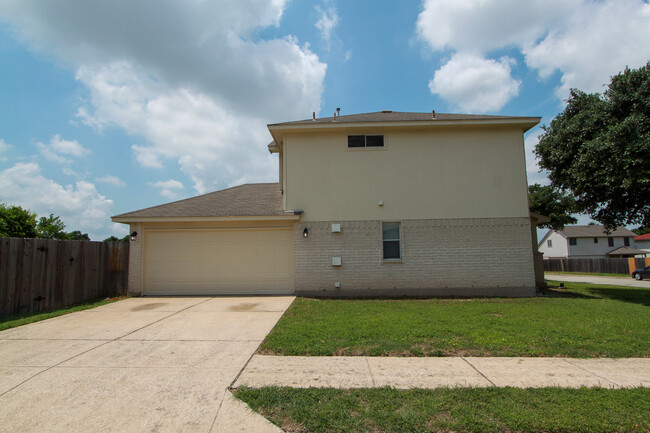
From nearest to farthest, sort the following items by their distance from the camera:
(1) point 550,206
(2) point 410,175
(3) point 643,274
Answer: (2) point 410,175, (3) point 643,274, (1) point 550,206

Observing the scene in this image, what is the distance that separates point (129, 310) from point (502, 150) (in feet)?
40.5

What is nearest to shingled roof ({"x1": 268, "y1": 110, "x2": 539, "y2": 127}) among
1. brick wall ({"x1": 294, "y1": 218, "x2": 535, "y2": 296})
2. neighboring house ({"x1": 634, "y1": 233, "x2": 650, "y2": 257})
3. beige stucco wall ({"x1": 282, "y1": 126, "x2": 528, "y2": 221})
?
beige stucco wall ({"x1": 282, "y1": 126, "x2": 528, "y2": 221})

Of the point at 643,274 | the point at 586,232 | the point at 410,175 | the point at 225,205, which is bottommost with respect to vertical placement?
the point at 643,274

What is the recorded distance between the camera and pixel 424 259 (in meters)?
11.7

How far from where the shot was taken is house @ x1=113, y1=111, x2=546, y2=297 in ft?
38.1

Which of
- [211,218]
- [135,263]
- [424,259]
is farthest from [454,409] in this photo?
[135,263]

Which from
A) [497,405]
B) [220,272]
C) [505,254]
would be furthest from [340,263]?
[497,405]

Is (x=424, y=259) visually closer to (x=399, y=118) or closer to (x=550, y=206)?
(x=399, y=118)

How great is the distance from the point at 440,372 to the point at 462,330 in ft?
7.54

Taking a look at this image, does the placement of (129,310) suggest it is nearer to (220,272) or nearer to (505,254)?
(220,272)

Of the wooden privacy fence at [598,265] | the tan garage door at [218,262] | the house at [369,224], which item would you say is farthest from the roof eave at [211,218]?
the wooden privacy fence at [598,265]

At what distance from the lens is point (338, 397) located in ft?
12.7

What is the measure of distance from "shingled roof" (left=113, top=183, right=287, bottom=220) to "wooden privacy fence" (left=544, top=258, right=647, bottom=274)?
3213 cm

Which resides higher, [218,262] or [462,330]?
[218,262]
